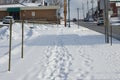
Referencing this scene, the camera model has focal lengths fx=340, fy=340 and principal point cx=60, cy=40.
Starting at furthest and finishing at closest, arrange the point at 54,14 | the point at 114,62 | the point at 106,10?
the point at 54,14 < the point at 106,10 < the point at 114,62

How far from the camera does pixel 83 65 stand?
12555 millimetres

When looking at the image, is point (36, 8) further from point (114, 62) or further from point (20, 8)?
point (114, 62)

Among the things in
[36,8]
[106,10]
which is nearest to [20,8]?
[36,8]

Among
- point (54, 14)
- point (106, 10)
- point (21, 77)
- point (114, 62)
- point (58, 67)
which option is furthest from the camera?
point (54, 14)

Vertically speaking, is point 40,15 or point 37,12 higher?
point 37,12

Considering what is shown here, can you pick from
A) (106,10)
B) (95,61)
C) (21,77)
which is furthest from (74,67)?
(106,10)

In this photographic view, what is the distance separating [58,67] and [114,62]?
2568 mm

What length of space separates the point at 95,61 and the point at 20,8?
6866 centimetres

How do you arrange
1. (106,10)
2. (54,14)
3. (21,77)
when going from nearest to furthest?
(21,77)
(106,10)
(54,14)

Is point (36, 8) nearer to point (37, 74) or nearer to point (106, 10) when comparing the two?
point (106, 10)

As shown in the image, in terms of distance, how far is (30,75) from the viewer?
10.4m

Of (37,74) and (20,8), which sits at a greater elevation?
(20,8)

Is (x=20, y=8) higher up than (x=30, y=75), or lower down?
higher up

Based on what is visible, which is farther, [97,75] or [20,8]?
[20,8]
